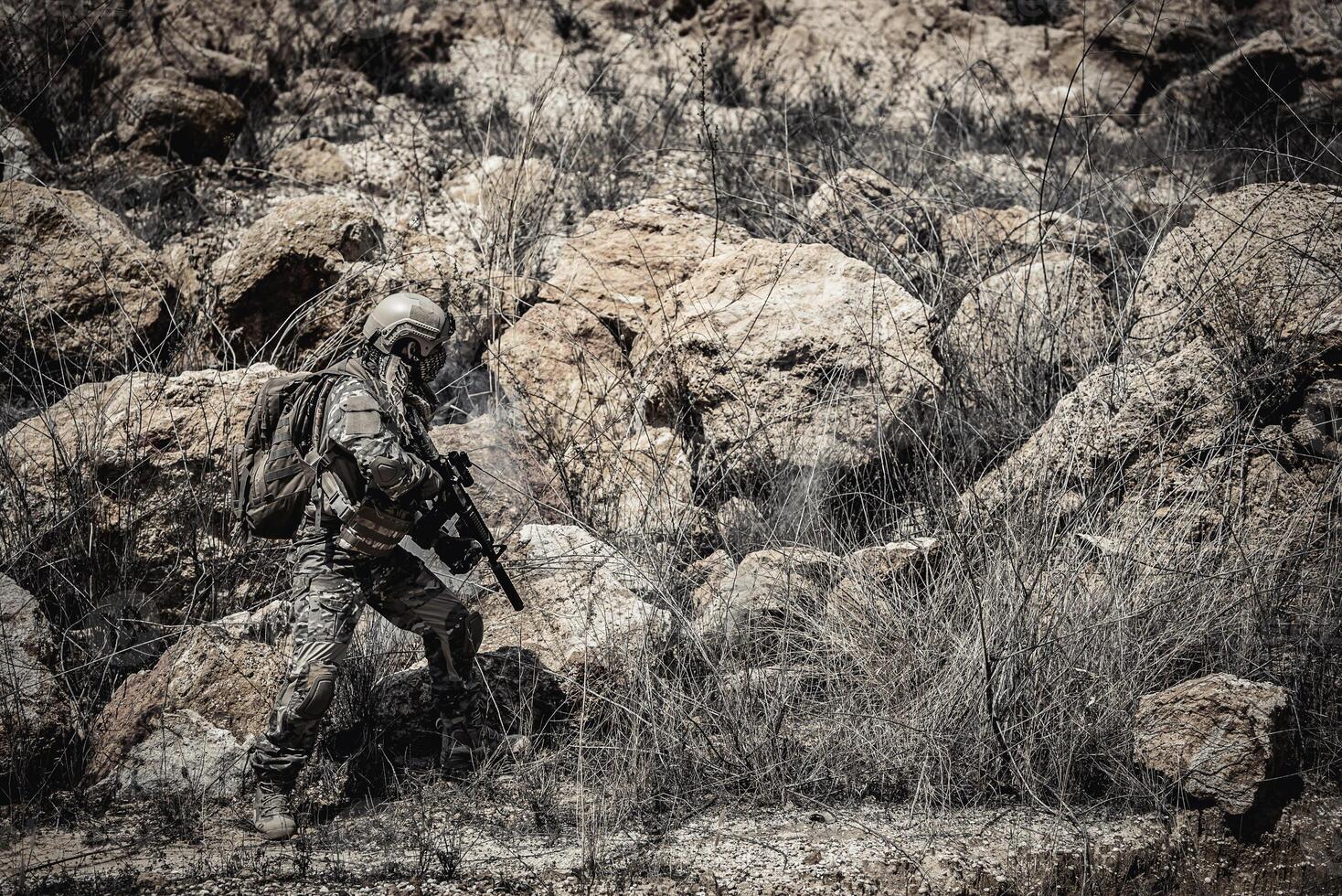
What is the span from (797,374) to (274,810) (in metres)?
2.61

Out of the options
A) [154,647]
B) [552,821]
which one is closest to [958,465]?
[552,821]

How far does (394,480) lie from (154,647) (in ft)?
5.29

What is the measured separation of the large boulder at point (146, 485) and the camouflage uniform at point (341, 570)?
1081 millimetres

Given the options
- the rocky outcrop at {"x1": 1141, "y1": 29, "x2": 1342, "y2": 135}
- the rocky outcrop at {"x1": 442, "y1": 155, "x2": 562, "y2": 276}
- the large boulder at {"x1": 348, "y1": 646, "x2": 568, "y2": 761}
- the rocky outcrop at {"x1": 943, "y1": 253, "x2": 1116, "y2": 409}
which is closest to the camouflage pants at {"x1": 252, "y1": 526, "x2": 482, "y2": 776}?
the large boulder at {"x1": 348, "y1": 646, "x2": 568, "y2": 761}

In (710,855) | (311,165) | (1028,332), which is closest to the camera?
(710,855)

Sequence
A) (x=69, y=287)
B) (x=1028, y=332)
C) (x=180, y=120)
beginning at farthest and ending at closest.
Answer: (x=180, y=120) < (x=1028, y=332) < (x=69, y=287)

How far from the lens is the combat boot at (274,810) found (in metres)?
2.98

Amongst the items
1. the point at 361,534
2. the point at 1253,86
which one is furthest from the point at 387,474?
the point at 1253,86

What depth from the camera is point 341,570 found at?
310 centimetres

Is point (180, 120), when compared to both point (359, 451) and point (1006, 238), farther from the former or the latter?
point (1006, 238)

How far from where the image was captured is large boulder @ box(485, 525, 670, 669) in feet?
11.8

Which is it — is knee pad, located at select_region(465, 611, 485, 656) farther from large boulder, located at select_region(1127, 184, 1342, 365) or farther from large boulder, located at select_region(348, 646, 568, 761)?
large boulder, located at select_region(1127, 184, 1342, 365)

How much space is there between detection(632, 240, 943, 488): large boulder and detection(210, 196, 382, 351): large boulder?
1548 millimetres

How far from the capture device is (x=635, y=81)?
8.48 metres
